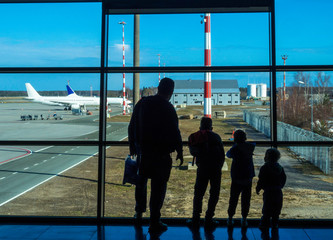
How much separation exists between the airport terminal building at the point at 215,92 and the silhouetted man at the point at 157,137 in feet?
6.26

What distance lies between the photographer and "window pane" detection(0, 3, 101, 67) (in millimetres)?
3576

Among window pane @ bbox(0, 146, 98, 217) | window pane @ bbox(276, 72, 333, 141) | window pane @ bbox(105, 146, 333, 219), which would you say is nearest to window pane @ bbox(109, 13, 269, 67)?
window pane @ bbox(276, 72, 333, 141)

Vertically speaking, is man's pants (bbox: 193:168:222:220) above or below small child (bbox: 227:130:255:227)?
below

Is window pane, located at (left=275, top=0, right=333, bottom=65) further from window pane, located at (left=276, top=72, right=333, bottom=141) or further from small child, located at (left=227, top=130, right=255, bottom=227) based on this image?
window pane, located at (left=276, top=72, right=333, bottom=141)

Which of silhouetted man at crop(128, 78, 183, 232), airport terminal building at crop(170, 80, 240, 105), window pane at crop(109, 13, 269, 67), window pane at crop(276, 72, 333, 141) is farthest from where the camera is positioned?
window pane at crop(276, 72, 333, 141)

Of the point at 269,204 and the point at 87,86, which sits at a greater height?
the point at 87,86

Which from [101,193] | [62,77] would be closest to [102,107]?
[62,77]

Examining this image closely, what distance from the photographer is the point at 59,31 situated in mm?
3984

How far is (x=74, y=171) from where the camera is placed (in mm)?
15969

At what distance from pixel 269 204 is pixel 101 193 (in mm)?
1725

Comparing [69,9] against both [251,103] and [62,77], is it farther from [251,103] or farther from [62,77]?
[251,103]

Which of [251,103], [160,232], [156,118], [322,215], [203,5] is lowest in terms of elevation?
[322,215]

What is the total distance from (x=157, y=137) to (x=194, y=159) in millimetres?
484

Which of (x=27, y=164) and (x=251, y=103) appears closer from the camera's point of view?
(x=251, y=103)
